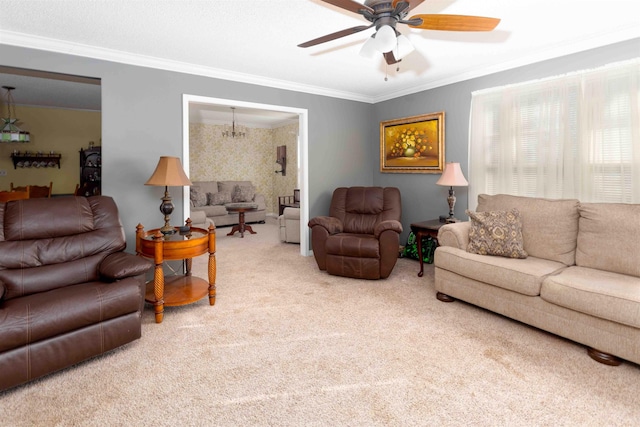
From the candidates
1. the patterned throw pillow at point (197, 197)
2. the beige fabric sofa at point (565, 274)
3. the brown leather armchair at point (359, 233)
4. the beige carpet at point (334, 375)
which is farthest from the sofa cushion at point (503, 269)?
the patterned throw pillow at point (197, 197)

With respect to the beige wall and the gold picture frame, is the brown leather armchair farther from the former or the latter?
the beige wall

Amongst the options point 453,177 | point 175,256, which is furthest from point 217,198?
point 453,177

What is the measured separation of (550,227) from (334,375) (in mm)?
2278

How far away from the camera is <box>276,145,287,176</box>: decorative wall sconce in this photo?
8883 mm

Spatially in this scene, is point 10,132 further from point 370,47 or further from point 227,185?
point 370,47

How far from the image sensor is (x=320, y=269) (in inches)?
163

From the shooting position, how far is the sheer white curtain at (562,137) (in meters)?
3.00

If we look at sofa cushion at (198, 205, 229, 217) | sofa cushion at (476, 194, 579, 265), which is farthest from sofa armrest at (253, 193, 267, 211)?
sofa cushion at (476, 194, 579, 265)

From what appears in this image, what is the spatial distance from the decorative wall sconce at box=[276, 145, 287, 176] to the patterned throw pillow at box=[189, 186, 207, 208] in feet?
7.14

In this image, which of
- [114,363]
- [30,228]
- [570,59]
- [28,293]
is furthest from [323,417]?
[570,59]

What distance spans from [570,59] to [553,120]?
0.57m

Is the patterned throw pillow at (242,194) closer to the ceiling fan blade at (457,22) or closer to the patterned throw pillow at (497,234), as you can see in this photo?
the patterned throw pillow at (497,234)

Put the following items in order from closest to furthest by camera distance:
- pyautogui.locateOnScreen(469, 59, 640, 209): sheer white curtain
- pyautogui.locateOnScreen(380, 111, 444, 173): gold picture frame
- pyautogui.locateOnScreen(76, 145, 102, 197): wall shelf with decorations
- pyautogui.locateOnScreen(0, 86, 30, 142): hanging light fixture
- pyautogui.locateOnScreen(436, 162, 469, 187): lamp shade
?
pyautogui.locateOnScreen(469, 59, 640, 209): sheer white curtain, pyautogui.locateOnScreen(436, 162, 469, 187): lamp shade, pyautogui.locateOnScreen(380, 111, 444, 173): gold picture frame, pyautogui.locateOnScreen(0, 86, 30, 142): hanging light fixture, pyautogui.locateOnScreen(76, 145, 102, 197): wall shelf with decorations

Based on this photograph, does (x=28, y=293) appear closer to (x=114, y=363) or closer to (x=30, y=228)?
(x=30, y=228)
